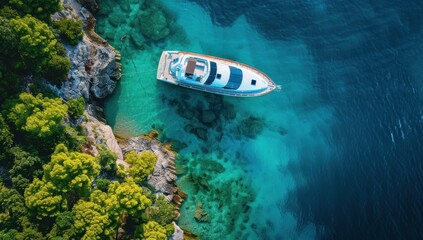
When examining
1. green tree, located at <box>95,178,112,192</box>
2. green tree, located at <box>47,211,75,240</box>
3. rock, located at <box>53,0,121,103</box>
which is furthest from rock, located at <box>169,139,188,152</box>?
green tree, located at <box>47,211,75,240</box>

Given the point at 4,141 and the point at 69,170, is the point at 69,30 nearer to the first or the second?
the point at 4,141

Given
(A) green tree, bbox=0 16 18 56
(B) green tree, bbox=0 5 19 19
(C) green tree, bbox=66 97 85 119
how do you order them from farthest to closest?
(C) green tree, bbox=66 97 85 119, (B) green tree, bbox=0 5 19 19, (A) green tree, bbox=0 16 18 56

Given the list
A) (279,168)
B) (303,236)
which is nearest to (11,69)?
(279,168)

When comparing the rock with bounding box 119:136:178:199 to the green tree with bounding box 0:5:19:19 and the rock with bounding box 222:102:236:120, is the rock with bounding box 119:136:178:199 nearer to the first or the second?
the rock with bounding box 222:102:236:120

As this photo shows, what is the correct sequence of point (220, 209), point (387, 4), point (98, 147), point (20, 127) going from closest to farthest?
1. point (20, 127)
2. point (98, 147)
3. point (220, 209)
4. point (387, 4)

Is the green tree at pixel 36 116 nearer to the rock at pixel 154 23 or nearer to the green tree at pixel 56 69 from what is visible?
the green tree at pixel 56 69

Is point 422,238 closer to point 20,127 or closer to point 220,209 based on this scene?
point 220,209
